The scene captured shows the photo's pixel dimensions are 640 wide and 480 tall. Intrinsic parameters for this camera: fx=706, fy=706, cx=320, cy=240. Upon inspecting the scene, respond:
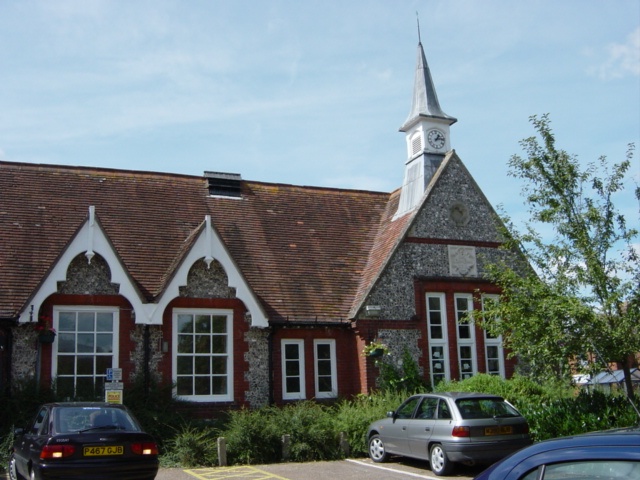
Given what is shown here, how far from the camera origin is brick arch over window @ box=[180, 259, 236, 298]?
18.3m

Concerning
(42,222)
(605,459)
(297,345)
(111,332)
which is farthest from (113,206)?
(605,459)

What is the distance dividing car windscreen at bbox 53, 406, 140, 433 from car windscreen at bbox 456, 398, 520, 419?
5.86 meters

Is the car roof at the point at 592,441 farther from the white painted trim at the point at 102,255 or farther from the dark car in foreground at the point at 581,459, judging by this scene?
the white painted trim at the point at 102,255

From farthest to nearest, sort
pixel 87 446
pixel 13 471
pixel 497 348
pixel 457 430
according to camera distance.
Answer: pixel 497 348, pixel 457 430, pixel 13 471, pixel 87 446

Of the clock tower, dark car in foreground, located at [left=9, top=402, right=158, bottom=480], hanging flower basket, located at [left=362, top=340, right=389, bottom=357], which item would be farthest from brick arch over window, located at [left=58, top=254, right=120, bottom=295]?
the clock tower

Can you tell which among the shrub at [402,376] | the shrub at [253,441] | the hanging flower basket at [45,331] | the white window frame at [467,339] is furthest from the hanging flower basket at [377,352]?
the hanging flower basket at [45,331]

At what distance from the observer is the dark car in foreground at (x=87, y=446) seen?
990 centimetres

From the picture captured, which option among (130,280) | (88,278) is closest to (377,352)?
(130,280)

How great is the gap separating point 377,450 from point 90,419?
21.5ft

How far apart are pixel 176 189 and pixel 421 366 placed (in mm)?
9204

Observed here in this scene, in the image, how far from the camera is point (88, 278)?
57.3ft

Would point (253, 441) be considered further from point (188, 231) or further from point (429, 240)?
point (429, 240)

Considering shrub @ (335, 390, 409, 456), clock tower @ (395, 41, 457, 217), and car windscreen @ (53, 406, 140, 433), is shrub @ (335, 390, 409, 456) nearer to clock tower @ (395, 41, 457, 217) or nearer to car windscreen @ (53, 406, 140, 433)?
car windscreen @ (53, 406, 140, 433)

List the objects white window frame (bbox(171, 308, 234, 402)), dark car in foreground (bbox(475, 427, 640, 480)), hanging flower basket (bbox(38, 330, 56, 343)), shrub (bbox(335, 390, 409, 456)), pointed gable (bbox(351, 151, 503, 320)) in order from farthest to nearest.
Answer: pointed gable (bbox(351, 151, 503, 320)) → white window frame (bbox(171, 308, 234, 402)) → hanging flower basket (bbox(38, 330, 56, 343)) → shrub (bbox(335, 390, 409, 456)) → dark car in foreground (bbox(475, 427, 640, 480))
